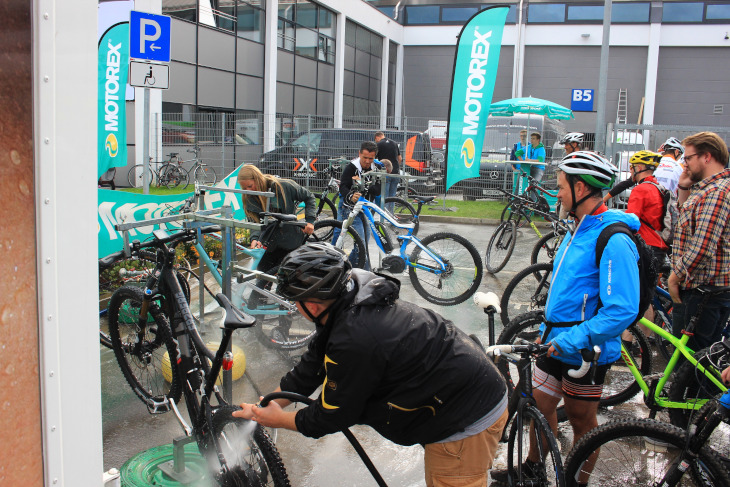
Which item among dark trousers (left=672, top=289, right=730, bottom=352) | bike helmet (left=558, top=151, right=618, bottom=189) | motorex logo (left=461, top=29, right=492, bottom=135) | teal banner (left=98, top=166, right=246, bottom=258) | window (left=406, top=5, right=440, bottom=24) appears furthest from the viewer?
window (left=406, top=5, right=440, bottom=24)

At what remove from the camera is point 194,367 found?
3.58 m

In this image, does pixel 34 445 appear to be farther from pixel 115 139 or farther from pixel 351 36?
pixel 351 36

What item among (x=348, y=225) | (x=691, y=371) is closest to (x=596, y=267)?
(x=691, y=371)

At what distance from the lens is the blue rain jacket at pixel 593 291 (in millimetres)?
2898

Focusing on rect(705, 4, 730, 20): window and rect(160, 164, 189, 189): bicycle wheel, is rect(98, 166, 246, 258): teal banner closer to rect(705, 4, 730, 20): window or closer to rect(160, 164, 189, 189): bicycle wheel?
rect(160, 164, 189, 189): bicycle wheel

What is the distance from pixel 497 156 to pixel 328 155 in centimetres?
443

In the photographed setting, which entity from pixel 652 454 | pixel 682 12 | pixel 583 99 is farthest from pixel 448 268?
pixel 682 12

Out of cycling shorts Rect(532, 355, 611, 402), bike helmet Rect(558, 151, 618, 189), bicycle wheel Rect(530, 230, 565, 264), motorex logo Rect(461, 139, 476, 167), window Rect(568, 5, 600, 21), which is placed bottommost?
cycling shorts Rect(532, 355, 611, 402)

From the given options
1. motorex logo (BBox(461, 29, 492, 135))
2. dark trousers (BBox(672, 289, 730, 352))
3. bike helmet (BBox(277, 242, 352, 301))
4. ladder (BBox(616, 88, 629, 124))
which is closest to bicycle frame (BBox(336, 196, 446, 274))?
dark trousers (BBox(672, 289, 730, 352))

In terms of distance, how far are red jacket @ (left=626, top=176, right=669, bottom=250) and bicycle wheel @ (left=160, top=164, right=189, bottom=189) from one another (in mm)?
14553

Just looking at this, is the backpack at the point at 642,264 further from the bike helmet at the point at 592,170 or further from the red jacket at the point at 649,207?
the red jacket at the point at 649,207

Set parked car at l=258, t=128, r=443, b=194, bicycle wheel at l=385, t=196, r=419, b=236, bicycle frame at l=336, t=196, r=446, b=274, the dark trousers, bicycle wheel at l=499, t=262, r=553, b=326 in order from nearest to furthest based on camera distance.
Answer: the dark trousers < bicycle wheel at l=499, t=262, r=553, b=326 < bicycle frame at l=336, t=196, r=446, b=274 < bicycle wheel at l=385, t=196, r=419, b=236 < parked car at l=258, t=128, r=443, b=194

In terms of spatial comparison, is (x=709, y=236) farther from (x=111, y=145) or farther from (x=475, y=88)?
(x=111, y=145)

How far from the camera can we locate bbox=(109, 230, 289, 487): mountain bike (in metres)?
2.94
